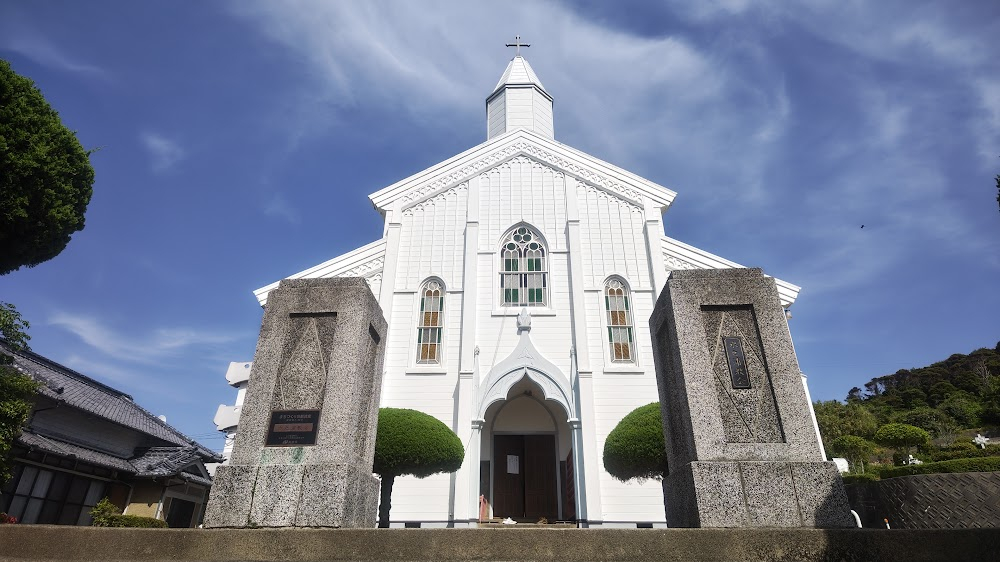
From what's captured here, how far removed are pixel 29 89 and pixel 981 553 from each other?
12.9 meters

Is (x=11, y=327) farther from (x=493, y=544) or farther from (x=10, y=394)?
(x=493, y=544)

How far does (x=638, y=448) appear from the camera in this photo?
10.7 m

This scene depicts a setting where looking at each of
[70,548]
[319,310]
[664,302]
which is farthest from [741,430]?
[70,548]

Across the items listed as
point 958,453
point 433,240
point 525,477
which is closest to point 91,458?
point 433,240

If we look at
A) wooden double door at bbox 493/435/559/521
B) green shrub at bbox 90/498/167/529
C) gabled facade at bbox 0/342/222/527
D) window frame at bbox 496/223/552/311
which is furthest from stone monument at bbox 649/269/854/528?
gabled facade at bbox 0/342/222/527

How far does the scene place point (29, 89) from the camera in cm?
853

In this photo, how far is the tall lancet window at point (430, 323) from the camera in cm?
1559

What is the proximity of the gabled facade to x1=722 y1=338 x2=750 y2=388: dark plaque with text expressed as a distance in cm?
1393

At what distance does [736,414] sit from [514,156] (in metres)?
15.2

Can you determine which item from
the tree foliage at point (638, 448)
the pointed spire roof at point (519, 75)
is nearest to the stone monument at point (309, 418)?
the tree foliage at point (638, 448)

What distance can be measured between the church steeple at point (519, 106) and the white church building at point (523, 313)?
2459 millimetres

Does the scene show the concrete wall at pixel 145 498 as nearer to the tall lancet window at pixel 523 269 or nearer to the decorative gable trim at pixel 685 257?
the tall lancet window at pixel 523 269

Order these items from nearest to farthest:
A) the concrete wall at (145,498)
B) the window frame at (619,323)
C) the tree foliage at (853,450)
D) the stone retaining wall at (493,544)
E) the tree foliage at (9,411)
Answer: the stone retaining wall at (493,544), the tree foliage at (9,411), the window frame at (619,323), the concrete wall at (145,498), the tree foliage at (853,450)

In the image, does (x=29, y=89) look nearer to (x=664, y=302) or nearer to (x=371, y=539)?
(x=371, y=539)
